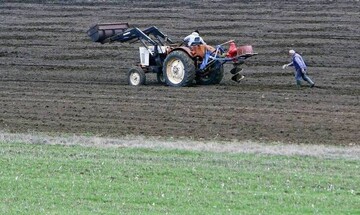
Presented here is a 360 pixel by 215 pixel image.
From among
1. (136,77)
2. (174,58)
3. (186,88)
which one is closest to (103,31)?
(136,77)

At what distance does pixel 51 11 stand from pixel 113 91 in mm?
12728

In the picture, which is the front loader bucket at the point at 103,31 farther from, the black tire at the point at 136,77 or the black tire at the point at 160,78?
the black tire at the point at 160,78

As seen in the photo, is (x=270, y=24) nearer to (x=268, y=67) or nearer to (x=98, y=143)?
(x=268, y=67)

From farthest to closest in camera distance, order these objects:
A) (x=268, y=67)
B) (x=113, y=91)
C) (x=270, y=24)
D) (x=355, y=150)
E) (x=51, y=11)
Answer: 1. (x=51, y=11)
2. (x=270, y=24)
3. (x=268, y=67)
4. (x=113, y=91)
5. (x=355, y=150)

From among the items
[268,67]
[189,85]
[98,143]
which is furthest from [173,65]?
[98,143]

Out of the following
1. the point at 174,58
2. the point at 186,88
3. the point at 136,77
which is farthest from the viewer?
the point at 136,77

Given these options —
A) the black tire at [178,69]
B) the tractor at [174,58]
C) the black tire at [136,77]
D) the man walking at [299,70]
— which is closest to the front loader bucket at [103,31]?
the tractor at [174,58]

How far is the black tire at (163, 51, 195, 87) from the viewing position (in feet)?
87.4

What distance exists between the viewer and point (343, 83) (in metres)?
27.6

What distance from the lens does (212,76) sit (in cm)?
2788

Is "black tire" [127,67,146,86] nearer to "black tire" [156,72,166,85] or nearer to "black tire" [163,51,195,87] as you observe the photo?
"black tire" [156,72,166,85]

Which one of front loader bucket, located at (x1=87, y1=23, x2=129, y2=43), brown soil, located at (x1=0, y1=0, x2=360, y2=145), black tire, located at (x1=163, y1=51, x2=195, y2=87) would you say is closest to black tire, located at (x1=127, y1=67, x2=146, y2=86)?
brown soil, located at (x1=0, y1=0, x2=360, y2=145)

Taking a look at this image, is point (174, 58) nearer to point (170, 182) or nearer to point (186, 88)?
point (186, 88)

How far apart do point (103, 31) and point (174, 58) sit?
93.7 inches
